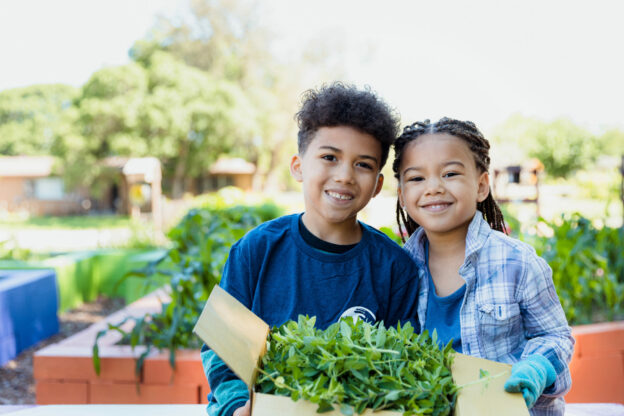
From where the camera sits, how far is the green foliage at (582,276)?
307 cm

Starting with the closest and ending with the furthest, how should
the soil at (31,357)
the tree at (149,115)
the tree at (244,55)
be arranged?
1. the soil at (31,357)
2. the tree at (149,115)
3. the tree at (244,55)

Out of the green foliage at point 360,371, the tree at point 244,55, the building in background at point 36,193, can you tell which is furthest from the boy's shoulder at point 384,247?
the building in background at point 36,193

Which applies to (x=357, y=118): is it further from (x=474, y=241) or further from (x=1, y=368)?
(x=1, y=368)

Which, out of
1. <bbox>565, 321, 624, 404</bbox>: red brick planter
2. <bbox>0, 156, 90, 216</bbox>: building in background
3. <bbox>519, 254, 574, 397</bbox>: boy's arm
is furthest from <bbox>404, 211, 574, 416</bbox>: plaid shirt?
<bbox>0, 156, 90, 216</bbox>: building in background

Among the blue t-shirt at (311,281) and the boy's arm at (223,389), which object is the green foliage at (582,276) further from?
the boy's arm at (223,389)

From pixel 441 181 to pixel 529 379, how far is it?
60cm

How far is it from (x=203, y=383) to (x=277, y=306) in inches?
43.5

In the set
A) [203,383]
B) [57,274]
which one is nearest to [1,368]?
[57,274]

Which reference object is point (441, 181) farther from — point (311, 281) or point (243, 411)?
point (243, 411)

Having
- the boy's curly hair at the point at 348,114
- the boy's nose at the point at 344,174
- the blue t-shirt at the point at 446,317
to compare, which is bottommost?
the blue t-shirt at the point at 446,317

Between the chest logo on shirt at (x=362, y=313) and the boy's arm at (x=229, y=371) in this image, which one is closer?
the boy's arm at (x=229, y=371)

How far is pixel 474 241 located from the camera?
4.69 feet

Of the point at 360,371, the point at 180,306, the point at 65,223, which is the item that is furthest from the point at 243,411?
the point at 65,223

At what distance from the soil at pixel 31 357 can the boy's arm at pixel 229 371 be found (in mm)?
2620
